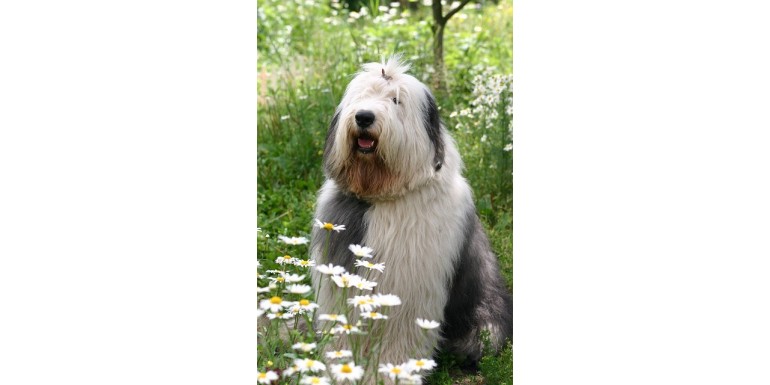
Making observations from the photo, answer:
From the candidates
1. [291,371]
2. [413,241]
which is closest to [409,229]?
[413,241]

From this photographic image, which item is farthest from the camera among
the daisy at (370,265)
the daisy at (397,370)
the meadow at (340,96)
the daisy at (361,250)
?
the meadow at (340,96)

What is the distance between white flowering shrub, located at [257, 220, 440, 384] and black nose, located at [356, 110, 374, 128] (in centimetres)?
45

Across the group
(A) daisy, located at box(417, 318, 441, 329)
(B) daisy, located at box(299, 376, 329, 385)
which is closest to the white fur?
(A) daisy, located at box(417, 318, 441, 329)

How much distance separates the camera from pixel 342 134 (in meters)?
3.59

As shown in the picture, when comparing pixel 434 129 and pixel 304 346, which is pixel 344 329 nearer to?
pixel 304 346

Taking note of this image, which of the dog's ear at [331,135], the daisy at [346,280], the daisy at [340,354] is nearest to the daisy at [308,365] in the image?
the daisy at [340,354]

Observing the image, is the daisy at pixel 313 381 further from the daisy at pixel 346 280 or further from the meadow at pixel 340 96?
the meadow at pixel 340 96

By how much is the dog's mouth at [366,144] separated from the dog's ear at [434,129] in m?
0.26

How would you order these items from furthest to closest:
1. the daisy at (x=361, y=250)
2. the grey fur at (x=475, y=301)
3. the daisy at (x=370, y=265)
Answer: the grey fur at (x=475, y=301)
the daisy at (x=361, y=250)
the daisy at (x=370, y=265)

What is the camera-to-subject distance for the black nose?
3.52 m

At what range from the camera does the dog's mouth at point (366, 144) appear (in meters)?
3.56
